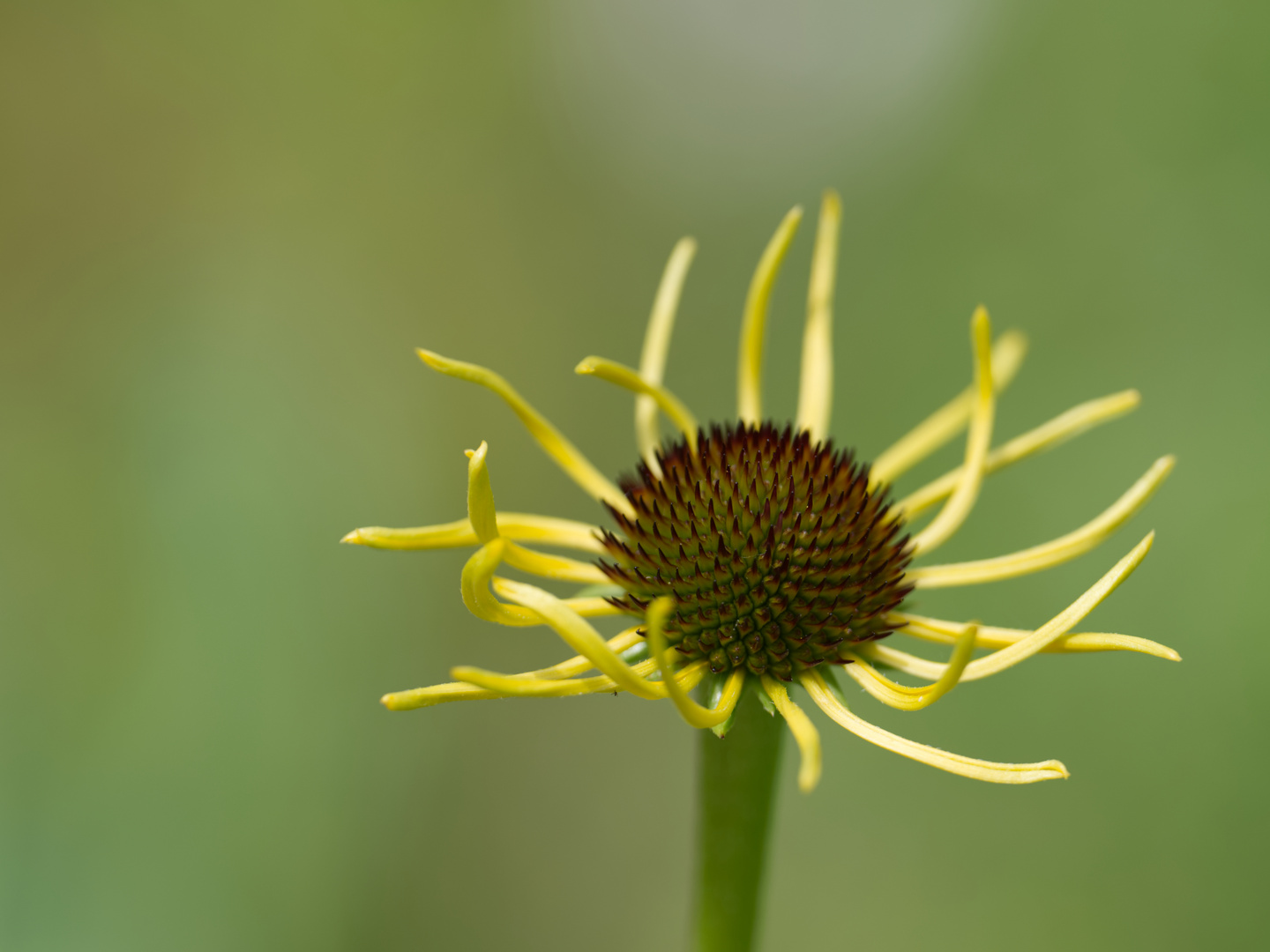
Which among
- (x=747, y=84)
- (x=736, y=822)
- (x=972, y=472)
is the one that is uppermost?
(x=747, y=84)

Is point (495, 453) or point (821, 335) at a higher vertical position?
point (495, 453)

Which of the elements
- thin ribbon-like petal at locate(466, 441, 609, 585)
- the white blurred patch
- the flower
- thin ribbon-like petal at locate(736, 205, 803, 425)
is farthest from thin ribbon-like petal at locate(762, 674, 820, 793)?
the white blurred patch

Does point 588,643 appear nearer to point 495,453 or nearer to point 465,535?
point 465,535

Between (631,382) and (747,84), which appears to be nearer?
(631,382)

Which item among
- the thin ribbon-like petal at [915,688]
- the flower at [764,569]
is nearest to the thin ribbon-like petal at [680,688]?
the flower at [764,569]

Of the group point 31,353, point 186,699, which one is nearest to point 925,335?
point 186,699

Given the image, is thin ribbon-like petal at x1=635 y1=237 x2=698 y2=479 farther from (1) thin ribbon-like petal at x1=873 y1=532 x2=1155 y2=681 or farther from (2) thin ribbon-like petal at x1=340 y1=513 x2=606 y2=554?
(1) thin ribbon-like petal at x1=873 y1=532 x2=1155 y2=681

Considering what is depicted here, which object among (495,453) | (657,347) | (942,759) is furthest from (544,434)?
(495,453)
